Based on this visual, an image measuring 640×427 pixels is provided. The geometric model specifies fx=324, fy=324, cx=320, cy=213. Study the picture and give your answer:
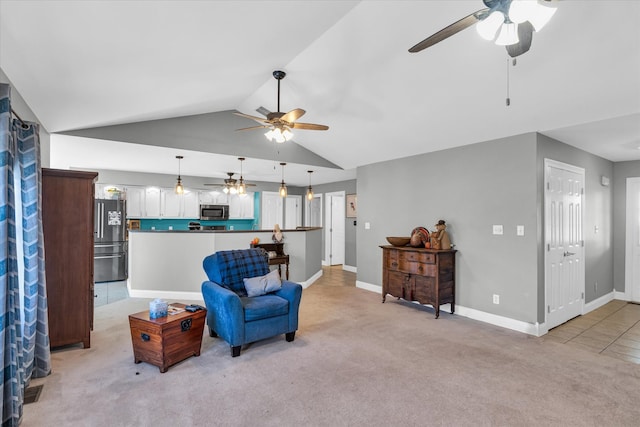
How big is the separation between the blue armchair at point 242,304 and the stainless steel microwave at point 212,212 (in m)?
4.13

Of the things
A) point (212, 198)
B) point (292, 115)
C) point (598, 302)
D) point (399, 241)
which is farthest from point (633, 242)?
point (212, 198)

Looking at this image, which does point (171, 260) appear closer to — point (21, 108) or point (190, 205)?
point (190, 205)

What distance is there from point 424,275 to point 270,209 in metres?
5.18

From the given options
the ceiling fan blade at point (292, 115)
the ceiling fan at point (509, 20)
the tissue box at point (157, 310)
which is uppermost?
the ceiling fan blade at point (292, 115)

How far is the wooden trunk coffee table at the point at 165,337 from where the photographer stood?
8.99 ft

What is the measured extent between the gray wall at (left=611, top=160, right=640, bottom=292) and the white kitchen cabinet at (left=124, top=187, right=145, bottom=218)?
8.82 meters

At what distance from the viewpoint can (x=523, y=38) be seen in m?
1.67

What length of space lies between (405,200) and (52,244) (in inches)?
180

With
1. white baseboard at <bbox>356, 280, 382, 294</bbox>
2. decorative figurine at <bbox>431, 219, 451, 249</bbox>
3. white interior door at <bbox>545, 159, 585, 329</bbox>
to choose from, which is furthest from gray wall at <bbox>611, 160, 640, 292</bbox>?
white baseboard at <bbox>356, 280, 382, 294</bbox>

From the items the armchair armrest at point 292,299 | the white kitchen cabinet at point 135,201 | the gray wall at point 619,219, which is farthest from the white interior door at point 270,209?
the gray wall at point 619,219

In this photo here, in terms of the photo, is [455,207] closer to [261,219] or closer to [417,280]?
[417,280]

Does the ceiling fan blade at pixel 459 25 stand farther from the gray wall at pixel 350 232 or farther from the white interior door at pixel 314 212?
the white interior door at pixel 314 212

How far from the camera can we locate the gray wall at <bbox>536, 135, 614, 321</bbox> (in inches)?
166

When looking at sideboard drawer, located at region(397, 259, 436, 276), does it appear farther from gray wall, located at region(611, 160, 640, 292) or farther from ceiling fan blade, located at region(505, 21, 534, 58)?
gray wall, located at region(611, 160, 640, 292)
